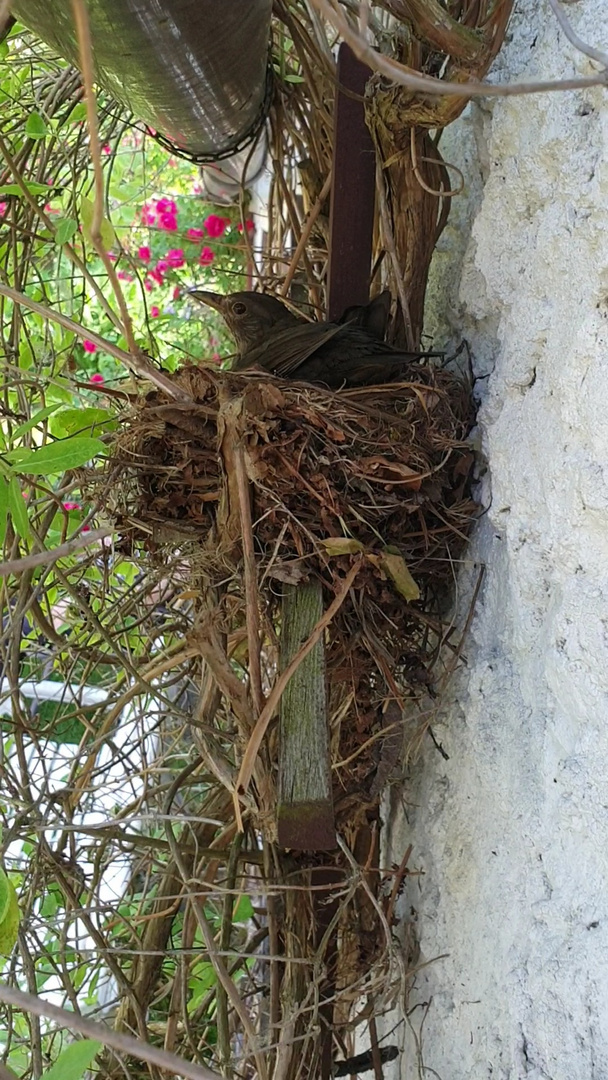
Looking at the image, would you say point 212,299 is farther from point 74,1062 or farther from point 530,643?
point 74,1062

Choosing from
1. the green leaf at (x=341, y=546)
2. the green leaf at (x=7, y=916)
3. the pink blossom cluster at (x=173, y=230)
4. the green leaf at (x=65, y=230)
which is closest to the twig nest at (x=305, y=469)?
the green leaf at (x=341, y=546)

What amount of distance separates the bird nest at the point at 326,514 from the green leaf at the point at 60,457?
23 cm

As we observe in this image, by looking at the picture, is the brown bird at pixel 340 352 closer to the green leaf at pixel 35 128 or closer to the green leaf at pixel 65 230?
the green leaf at pixel 65 230

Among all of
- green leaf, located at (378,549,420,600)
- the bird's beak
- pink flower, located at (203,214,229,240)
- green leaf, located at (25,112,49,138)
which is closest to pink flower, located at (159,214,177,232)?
pink flower, located at (203,214,229,240)

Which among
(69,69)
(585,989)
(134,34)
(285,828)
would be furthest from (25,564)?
(69,69)

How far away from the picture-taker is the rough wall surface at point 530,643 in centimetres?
Answer: 102

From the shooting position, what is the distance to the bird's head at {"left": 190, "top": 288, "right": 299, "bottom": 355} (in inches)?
80.0

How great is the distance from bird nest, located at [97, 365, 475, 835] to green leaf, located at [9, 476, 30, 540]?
22 cm

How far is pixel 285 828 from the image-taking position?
119 cm

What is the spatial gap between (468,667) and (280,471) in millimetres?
387

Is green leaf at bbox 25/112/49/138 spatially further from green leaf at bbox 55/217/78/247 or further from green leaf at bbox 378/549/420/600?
green leaf at bbox 378/549/420/600

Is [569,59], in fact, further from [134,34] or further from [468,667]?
[468,667]

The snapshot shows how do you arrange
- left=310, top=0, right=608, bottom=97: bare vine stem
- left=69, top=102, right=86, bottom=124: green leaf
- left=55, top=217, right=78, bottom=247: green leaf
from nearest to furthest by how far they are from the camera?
1. left=310, top=0, right=608, bottom=97: bare vine stem
2. left=55, top=217, right=78, bottom=247: green leaf
3. left=69, top=102, right=86, bottom=124: green leaf

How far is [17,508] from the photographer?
1.19 metres
